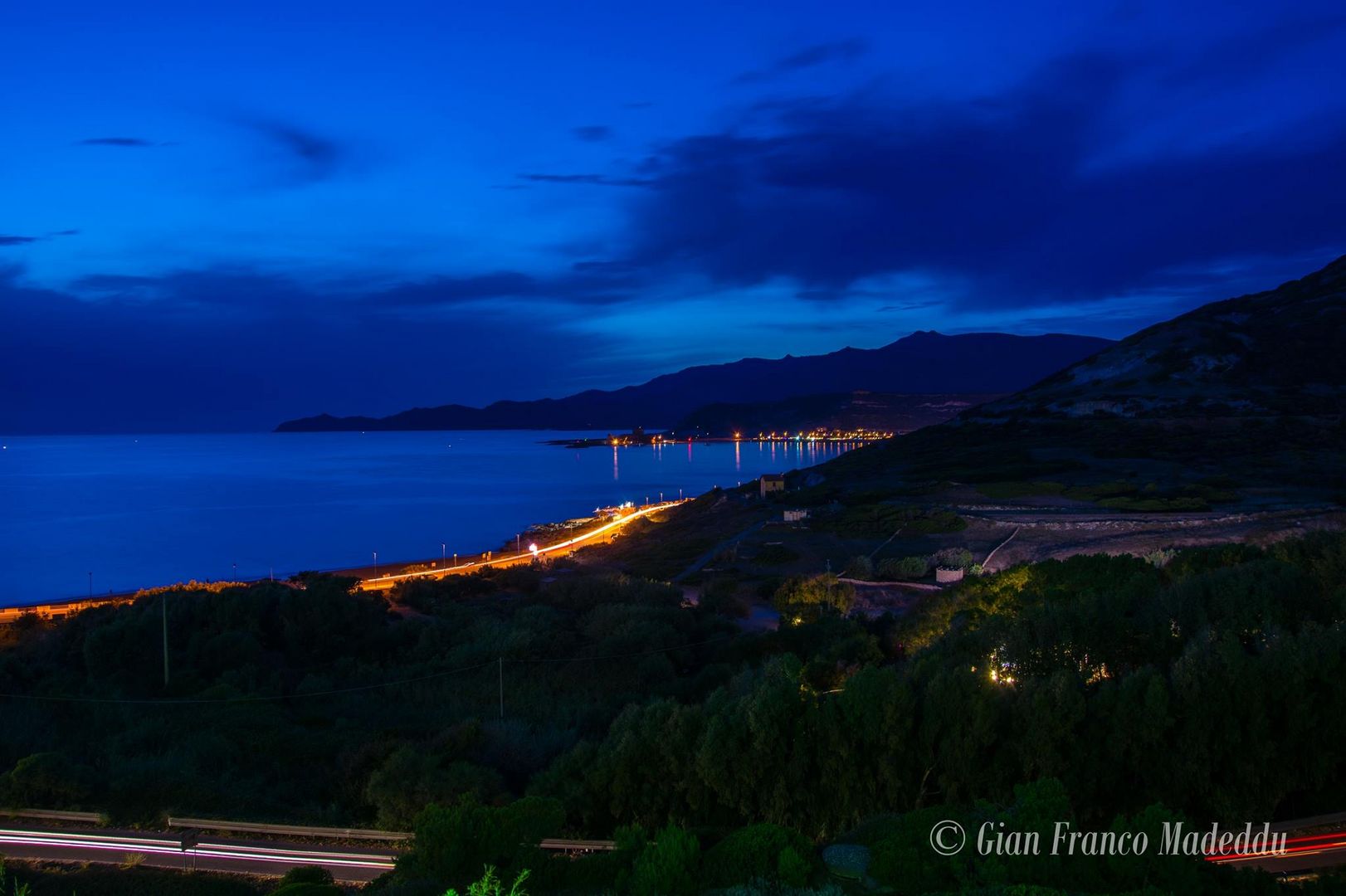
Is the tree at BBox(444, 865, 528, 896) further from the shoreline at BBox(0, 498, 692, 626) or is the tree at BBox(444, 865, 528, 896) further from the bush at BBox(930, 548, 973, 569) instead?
the bush at BBox(930, 548, 973, 569)

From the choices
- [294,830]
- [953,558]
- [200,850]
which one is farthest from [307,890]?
[953,558]

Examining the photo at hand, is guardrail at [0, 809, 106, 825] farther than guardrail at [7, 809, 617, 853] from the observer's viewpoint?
Yes

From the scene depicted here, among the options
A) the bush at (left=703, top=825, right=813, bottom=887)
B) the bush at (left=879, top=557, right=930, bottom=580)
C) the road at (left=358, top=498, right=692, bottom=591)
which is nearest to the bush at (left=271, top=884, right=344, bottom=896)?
the bush at (left=703, top=825, right=813, bottom=887)

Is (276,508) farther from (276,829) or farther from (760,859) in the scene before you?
(760,859)

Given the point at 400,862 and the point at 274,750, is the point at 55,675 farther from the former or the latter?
the point at 400,862

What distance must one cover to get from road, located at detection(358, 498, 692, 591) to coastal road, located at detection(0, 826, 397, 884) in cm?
1840

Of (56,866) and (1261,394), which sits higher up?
(1261,394)

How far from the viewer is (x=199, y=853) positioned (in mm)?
8312

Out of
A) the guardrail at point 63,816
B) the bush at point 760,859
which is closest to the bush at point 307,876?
the guardrail at point 63,816

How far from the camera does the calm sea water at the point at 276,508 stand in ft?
144

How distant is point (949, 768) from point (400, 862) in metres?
5.20

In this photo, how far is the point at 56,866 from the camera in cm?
802

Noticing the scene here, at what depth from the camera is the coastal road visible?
26.3 feet

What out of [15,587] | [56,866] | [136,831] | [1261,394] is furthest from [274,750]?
[1261,394]
